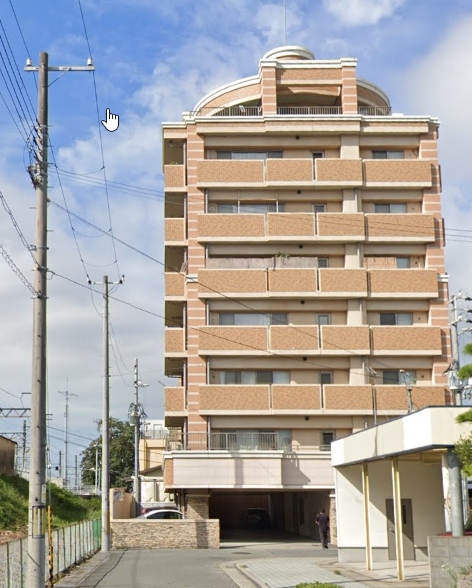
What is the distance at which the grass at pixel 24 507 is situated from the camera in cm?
4334

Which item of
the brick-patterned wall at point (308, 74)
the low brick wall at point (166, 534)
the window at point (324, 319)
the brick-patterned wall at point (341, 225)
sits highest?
the brick-patterned wall at point (308, 74)

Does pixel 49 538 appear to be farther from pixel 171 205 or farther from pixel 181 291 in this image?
pixel 171 205

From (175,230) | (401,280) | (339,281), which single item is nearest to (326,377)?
(339,281)

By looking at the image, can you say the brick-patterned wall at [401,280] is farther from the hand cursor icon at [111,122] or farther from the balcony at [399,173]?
the hand cursor icon at [111,122]

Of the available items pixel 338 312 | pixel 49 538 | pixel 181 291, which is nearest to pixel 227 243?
pixel 181 291

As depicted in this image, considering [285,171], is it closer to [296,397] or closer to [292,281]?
[292,281]

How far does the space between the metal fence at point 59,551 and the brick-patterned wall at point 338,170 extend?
2296 cm

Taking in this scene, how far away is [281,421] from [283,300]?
6.87m

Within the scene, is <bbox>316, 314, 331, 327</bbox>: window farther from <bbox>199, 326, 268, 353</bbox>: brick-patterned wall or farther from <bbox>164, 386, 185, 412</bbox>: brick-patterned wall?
<bbox>164, 386, 185, 412</bbox>: brick-patterned wall

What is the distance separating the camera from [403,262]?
2140 inches

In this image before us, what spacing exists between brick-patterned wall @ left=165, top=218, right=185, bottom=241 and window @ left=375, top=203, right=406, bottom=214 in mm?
11582

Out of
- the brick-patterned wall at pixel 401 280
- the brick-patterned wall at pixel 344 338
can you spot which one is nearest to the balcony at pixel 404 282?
the brick-patterned wall at pixel 401 280

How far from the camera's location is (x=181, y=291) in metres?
52.8

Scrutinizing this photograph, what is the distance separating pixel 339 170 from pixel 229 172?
6355mm
